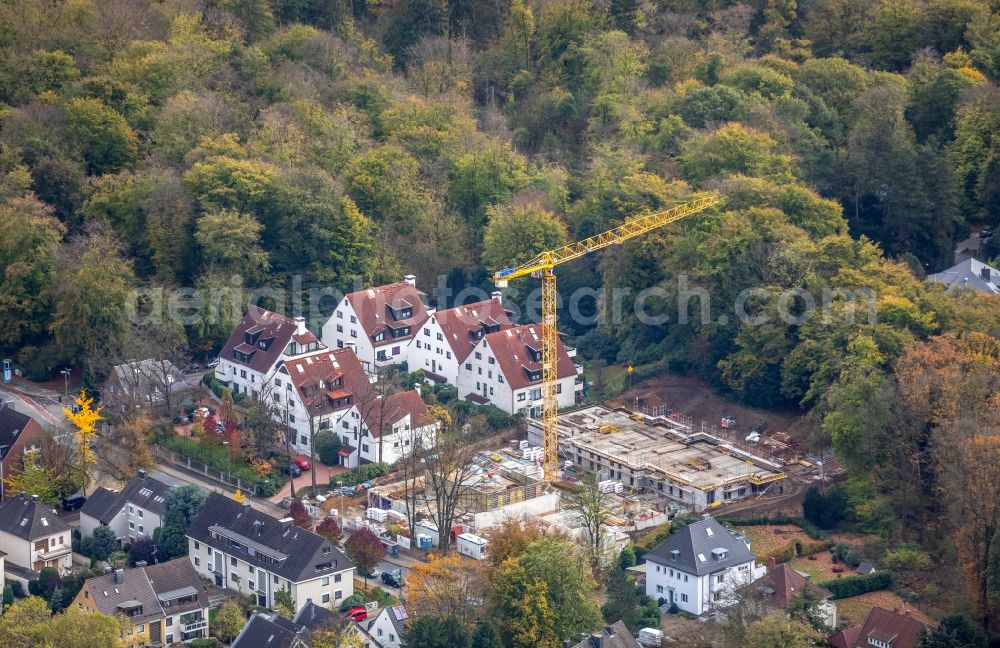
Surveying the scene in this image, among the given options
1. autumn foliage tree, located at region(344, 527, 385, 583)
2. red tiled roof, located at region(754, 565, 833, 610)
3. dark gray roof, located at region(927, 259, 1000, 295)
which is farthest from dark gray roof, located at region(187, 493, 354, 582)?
dark gray roof, located at region(927, 259, 1000, 295)

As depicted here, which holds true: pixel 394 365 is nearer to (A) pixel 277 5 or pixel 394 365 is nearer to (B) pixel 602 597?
(B) pixel 602 597

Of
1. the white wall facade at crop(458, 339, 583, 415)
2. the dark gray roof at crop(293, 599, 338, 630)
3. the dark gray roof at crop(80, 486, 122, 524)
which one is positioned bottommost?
the dark gray roof at crop(293, 599, 338, 630)

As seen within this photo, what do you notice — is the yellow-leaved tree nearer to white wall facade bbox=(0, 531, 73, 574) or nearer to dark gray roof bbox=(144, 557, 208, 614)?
white wall facade bbox=(0, 531, 73, 574)

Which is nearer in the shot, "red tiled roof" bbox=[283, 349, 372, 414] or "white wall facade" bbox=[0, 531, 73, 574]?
"white wall facade" bbox=[0, 531, 73, 574]

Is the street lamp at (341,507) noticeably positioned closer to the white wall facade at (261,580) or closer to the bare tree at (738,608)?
the white wall facade at (261,580)

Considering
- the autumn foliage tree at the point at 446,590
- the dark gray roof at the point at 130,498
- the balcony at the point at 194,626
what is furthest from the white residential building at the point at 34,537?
the autumn foliage tree at the point at 446,590

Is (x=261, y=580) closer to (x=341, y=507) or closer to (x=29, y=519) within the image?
(x=341, y=507)
